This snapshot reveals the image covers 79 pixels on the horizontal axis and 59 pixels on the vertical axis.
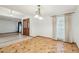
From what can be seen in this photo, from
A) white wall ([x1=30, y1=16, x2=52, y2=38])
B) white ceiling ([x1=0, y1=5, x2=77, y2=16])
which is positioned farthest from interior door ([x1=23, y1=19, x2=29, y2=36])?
white ceiling ([x1=0, y1=5, x2=77, y2=16])

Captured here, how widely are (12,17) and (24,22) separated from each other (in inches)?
85.1

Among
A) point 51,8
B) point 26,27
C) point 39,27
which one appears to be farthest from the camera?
point 26,27

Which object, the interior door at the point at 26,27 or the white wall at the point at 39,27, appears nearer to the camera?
the white wall at the point at 39,27

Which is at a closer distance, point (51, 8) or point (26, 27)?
point (51, 8)

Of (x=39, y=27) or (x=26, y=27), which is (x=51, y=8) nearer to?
(x=39, y=27)

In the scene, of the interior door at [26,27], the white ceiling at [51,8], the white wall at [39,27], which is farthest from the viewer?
the interior door at [26,27]

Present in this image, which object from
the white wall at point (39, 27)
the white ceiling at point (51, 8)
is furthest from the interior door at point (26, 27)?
the white ceiling at point (51, 8)

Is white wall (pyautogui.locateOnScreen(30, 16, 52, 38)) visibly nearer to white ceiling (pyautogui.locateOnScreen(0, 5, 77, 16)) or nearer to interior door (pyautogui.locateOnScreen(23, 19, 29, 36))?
interior door (pyautogui.locateOnScreen(23, 19, 29, 36))

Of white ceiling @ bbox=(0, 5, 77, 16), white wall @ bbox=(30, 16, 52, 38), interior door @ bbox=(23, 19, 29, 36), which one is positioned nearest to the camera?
white ceiling @ bbox=(0, 5, 77, 16)

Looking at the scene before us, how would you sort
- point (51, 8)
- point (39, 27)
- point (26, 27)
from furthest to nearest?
point (26, 27), point (39, 27), point (51, 8)

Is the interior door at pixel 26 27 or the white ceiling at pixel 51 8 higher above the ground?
the white ceiling at pixel 51 8

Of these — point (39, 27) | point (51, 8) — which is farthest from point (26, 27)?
point (51, 8)

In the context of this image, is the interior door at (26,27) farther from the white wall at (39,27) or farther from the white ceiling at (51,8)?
the white ceiling at (51,8)
